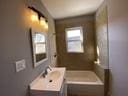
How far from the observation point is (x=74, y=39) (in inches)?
167

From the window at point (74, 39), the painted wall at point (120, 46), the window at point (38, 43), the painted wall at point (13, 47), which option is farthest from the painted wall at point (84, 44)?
the painted wall at point (13, 47)

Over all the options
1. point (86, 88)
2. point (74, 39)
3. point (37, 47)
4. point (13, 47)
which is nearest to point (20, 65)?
point (13, 47)

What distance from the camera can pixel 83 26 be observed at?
4117 mm

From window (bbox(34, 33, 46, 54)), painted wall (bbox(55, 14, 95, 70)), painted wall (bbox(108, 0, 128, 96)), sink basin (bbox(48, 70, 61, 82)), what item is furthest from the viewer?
painted wall (bbox(55, 14, 95, 70))

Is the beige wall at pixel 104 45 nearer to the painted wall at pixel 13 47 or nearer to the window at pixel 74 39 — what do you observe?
the window at pixel 74 39

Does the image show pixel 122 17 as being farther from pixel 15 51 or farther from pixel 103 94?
pixel 103 94

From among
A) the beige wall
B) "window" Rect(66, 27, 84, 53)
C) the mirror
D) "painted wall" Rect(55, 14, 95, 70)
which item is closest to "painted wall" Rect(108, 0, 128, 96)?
the beige wall

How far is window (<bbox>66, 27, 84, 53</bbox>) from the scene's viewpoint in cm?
419

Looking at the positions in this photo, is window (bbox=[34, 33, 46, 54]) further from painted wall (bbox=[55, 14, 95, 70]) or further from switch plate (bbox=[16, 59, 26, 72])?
painted wall (bbox=[55, 14, 95, 70])

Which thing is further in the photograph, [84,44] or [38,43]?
[84,44]

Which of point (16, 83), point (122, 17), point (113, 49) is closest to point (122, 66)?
point (113, 49)

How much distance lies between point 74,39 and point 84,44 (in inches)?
16.4

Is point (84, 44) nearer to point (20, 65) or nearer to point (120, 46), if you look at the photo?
point (120, 46)

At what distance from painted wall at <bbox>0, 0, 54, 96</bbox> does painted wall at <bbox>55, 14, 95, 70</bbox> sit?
2570 millimetres
